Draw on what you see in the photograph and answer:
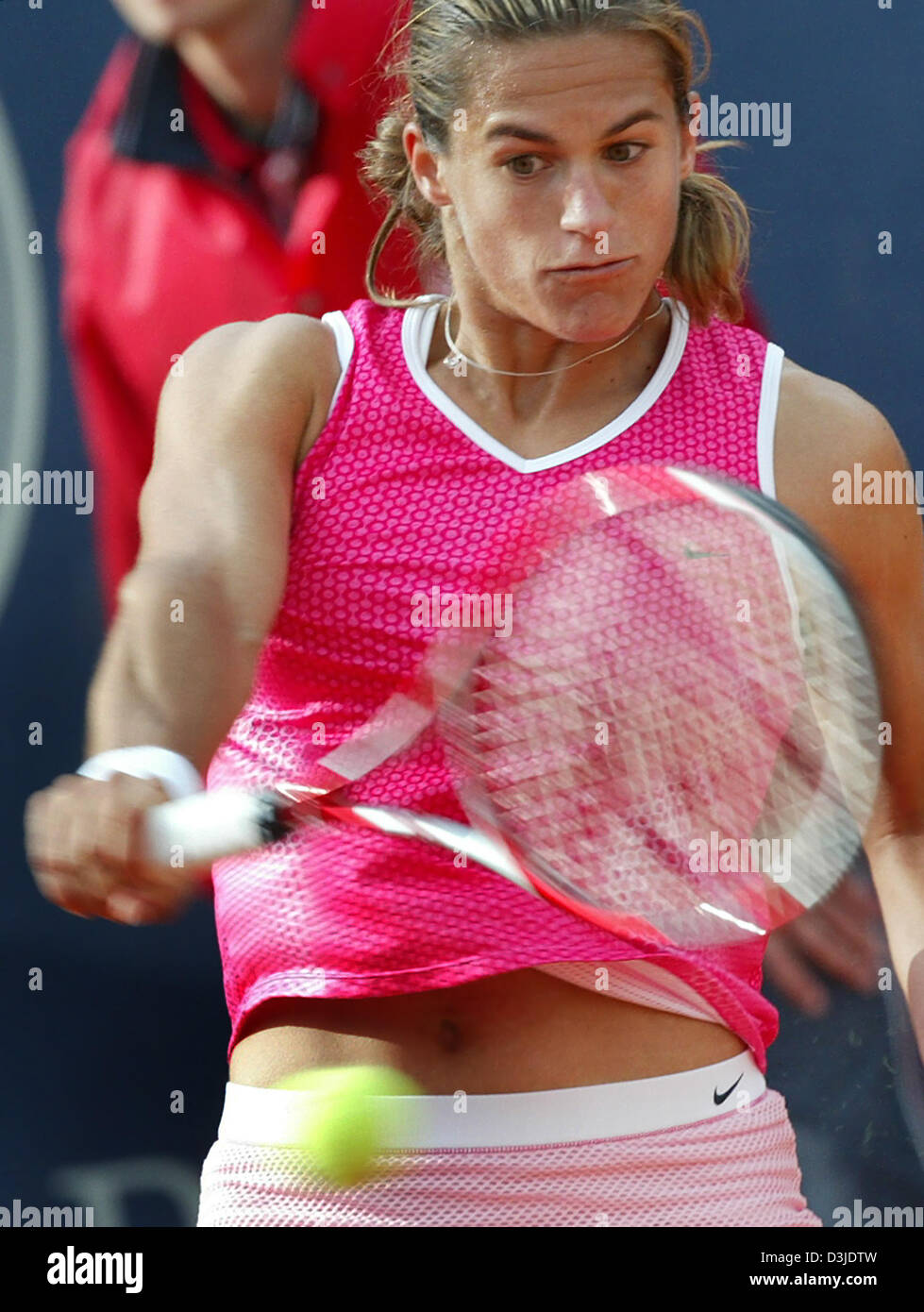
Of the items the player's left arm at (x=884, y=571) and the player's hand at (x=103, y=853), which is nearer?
the player's hand at (x=103, y=853)

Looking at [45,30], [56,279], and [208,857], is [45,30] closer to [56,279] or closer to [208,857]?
[56,279]

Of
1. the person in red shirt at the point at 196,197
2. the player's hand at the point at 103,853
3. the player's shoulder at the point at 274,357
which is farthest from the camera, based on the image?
the person in red shirt at the point at 196,197

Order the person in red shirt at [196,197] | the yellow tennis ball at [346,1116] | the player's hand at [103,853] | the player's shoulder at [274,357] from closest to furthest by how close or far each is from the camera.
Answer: the player's hand at [103,853] < the yellow tennis ball at [346,1116] < the player's shoulder at [274,357] < the person in red shirt at [196,197]

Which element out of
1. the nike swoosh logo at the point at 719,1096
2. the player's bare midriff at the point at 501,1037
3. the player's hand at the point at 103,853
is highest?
the player's hand at the point at 103,853

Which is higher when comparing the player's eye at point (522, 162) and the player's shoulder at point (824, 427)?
the player's eye at point (522, 162)

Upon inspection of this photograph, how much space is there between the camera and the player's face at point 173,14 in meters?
1.71

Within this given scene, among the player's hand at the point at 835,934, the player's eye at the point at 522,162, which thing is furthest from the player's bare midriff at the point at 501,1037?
the player's eye at the point at 522,162

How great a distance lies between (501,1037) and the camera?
109 centimetres

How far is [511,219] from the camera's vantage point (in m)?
1.13

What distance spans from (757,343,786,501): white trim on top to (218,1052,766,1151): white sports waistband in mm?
389

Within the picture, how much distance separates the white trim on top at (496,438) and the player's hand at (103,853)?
347 millimetres

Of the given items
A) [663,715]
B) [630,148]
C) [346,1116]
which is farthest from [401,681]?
[630,148]

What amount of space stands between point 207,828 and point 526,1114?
30cm

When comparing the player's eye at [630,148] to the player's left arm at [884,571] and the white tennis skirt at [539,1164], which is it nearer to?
the player's left arm at [884,571]
